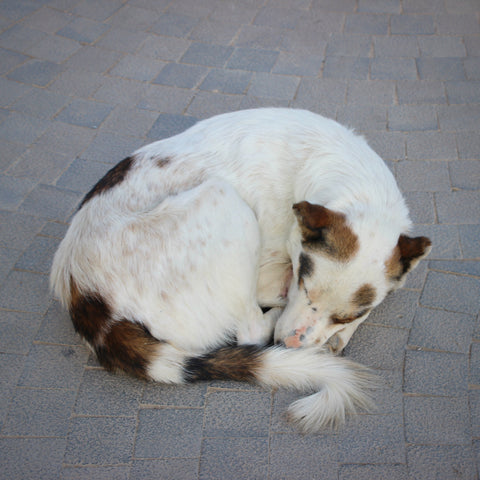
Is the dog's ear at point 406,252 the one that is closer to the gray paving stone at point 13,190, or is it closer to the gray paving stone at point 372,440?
the gray paving stone at point 372,440

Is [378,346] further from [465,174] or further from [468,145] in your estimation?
[468,145]

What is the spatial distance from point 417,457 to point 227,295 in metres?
1.32

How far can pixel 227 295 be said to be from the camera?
294 cm

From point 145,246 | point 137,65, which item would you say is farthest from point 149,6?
point 145,246

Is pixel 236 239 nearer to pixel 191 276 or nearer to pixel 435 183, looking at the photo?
pixel 191 276

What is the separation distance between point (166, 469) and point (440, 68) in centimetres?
519

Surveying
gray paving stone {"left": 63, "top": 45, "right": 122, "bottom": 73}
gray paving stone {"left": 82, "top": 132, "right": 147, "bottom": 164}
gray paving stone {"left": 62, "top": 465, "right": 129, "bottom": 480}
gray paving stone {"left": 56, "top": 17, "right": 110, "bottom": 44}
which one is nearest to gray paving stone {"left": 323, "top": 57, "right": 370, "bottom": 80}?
gray paving stone {"left": 82, "top": 132, "right": 147, "bottom": 164}

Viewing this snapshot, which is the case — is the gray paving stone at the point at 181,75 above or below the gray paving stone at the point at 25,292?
above

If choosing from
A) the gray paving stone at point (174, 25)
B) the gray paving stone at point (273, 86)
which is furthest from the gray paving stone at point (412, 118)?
the gray paving stone at point (174, 25)

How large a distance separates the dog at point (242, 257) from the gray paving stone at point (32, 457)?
1.71ft

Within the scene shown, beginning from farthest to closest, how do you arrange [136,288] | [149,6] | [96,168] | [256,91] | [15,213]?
[149,6], [256,91], [96,168], [15,213], [136,288]

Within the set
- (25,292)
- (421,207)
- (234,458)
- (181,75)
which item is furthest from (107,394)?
(181,75)

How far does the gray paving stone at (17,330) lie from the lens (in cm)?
317

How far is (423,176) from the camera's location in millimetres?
4398
